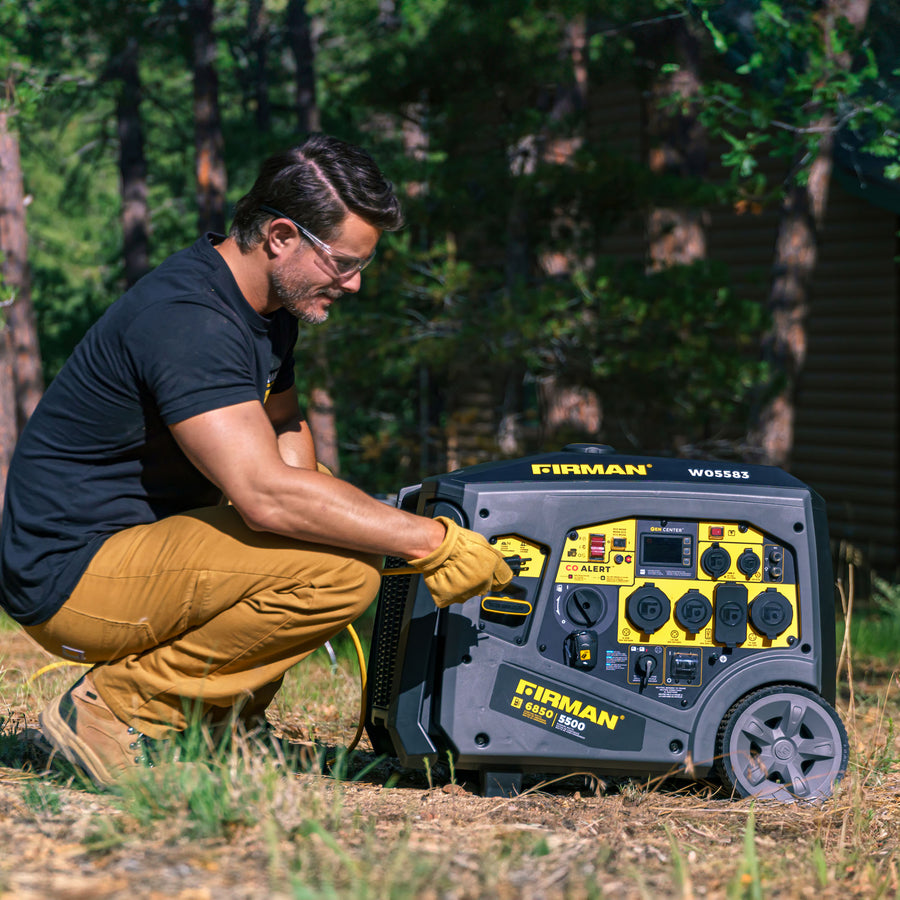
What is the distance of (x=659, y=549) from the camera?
302cm

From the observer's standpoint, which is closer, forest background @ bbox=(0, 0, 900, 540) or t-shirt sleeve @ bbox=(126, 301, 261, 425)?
t-shirt sleeve @ bbox=(126, 301, 261, 425)

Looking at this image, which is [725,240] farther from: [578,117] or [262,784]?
[262,784]

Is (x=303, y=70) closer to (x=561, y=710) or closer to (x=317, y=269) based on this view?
(x=317, y=269)

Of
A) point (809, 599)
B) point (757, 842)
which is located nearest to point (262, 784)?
point (757, 842)

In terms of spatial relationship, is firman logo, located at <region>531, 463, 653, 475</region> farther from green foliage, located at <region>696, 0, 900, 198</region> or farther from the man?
green foliage, located at <region>696, 0, 900, 198</region>

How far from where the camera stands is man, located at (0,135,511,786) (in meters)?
2.68

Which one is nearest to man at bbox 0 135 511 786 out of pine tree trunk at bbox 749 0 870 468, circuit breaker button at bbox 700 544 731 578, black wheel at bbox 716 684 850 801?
circuit breaker button at bbox 700 544 731 578

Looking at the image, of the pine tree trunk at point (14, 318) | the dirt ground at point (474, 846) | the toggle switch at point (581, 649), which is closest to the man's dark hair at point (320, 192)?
the toggle switch at point (581, 649)

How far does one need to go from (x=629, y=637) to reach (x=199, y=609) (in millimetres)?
1108

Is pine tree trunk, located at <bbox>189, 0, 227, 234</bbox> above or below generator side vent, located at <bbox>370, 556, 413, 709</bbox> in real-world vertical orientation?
above

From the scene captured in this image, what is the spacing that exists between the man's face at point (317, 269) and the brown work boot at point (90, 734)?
43.9 inches

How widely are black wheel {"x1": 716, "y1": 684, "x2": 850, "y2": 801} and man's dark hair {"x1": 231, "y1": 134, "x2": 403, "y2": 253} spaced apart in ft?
5.21

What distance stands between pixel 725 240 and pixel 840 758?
875cm

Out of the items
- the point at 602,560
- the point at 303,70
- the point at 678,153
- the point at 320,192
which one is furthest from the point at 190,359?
the point at 303,70
